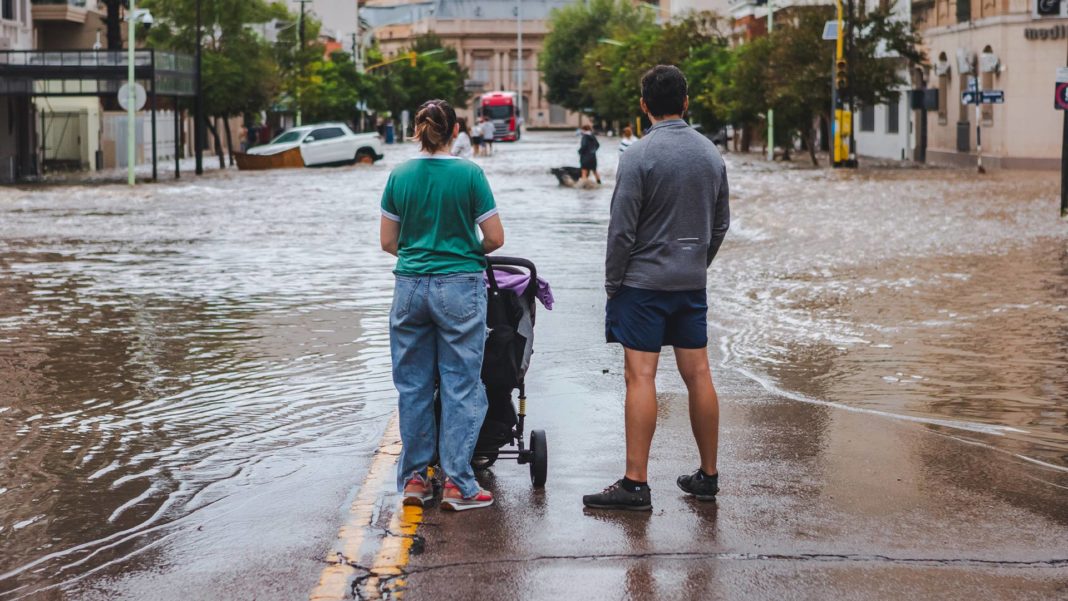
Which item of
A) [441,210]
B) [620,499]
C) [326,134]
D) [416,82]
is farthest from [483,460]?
[416,82]

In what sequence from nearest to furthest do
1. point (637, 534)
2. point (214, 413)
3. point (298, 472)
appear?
1. point (637, 534)
2. point (298, 472)
3. point (214, 413)

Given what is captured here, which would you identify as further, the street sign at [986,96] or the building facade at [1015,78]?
the building facade at [1015,78]

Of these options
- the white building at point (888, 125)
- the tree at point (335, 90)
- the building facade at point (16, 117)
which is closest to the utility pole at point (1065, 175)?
the white building at point (888, 125)

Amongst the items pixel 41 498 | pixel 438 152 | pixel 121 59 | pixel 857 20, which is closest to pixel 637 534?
pixel 438 152

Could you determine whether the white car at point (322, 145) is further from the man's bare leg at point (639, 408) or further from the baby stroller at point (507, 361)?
the man's bare leg at point (639, 408)

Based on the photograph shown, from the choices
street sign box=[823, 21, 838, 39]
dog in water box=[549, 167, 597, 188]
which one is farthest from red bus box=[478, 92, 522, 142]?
dog in water box=[549, 167, 597, 188]

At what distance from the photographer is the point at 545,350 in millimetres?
11258

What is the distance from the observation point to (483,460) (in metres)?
7.03

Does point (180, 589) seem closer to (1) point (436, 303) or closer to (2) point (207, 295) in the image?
(1) point (436, 303)

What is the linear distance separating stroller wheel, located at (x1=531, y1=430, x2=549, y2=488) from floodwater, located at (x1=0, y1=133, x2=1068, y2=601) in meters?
0.82

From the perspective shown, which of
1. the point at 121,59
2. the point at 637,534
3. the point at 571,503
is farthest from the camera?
the point at 121,59

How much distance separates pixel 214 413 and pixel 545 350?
292 centimetres

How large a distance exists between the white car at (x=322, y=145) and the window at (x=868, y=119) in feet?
72.4

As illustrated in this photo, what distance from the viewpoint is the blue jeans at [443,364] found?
20.7ft
